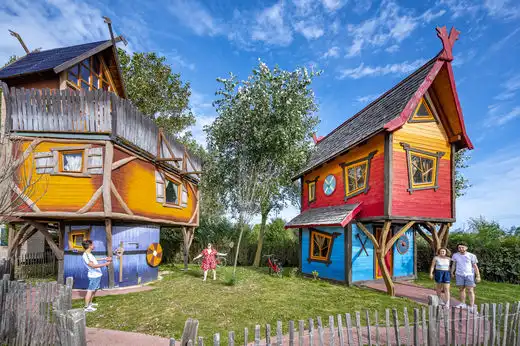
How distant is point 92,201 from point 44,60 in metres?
7.42

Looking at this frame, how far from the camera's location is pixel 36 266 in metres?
16.6

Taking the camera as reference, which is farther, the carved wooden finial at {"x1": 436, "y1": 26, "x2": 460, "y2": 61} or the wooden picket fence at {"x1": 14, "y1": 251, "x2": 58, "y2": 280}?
the wooden picket fence at {"x1": 14, "y1": 251, "x2": 58, "y2": 280}

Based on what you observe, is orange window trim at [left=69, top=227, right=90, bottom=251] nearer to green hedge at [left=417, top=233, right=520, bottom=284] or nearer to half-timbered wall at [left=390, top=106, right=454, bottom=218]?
half-timbered wall at [left=390, top=106, right=454, bottom=218]

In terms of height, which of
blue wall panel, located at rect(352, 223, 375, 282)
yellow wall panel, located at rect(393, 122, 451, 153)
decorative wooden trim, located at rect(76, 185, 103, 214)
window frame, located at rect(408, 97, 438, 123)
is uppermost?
window frame, located at rect(408, 97, 438, 123)

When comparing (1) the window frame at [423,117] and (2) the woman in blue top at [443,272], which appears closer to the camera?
(2) the woman in blue top at [443,272]

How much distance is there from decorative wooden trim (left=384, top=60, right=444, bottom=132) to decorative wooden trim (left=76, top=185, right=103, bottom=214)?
34.1 ft

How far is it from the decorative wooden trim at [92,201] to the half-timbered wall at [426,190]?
10.4m

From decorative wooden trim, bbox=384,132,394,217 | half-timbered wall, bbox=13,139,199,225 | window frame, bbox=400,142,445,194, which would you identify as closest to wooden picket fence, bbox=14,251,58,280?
half-timbered wall, bbox=13,139,199,225

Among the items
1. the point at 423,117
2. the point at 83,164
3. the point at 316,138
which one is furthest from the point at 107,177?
the point at 316,138

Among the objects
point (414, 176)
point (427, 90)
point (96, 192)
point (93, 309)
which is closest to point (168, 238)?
point (96, 192)

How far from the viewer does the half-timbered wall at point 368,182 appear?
1252 centimetres

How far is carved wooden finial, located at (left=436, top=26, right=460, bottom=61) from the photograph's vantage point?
11.9 meters

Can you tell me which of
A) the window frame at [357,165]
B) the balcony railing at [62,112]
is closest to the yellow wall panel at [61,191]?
the balcony railing at [62,112]

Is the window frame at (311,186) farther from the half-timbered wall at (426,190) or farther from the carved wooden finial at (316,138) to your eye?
the half-timbered wall at (426,190)
